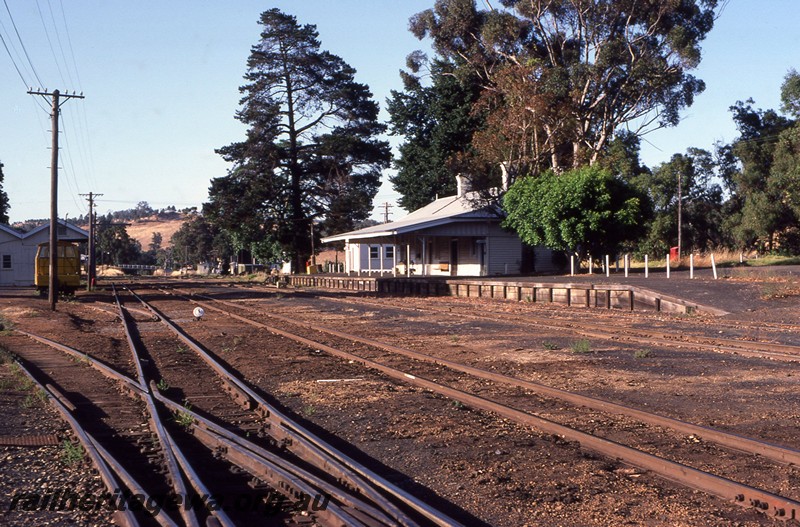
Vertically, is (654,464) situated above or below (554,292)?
below

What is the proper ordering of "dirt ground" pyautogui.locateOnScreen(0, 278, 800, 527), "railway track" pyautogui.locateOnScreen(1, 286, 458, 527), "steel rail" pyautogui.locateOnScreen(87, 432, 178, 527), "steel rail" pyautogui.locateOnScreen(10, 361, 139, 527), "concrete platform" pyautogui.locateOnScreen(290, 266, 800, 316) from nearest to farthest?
"steel rail" pyautogui.locateOnScreen(87, 432, 178, 527)
"steel rail" pyautogui.locateOnScreen(10, 361, 139, 527)
"railway track" pyautogui.locateOnScreen(1, 286, 458, 527)
"dirt ground" pyautogui.locateOnScreen(0, 278, 800, 527)
"concrete platform" pyautogui.locateOnScreen(290, 266, 800, 316)

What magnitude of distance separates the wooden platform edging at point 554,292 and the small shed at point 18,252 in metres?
29.9

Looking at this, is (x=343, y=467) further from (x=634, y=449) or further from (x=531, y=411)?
(x=531, y=411)

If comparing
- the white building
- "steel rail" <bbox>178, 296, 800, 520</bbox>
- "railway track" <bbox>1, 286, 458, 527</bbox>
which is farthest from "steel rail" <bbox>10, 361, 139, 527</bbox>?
the white building

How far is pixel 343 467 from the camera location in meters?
6.18

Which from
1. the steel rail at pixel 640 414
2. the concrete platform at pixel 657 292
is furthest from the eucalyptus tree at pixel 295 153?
the steel rail at pixel 640 414

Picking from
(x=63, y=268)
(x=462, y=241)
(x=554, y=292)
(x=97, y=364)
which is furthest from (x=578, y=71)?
(x=97, y=364)

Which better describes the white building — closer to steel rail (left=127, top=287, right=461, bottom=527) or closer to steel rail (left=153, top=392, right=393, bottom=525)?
steel rail (left=127, top=287, right=461, bottom=527)

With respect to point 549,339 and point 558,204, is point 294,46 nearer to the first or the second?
point 558,204

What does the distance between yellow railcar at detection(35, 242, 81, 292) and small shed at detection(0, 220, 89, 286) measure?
19.3m

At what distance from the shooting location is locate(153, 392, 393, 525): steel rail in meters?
5.17

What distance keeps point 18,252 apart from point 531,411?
57.6 m

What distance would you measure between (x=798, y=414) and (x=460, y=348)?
724 centimetres

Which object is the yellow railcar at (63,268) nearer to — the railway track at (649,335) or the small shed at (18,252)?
the small shed at (18,252)
